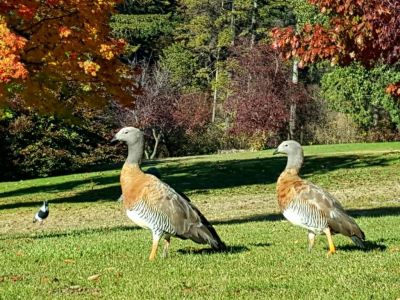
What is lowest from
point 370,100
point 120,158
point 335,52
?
point 120,158

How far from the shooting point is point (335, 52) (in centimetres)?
1194

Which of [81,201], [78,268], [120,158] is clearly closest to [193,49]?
[120,158]

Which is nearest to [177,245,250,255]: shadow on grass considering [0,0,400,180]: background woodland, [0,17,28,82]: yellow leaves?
[0,0,400,180]: background woodland

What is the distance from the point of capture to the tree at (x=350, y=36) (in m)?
10.5

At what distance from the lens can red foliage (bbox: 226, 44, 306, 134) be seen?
53.2 meters

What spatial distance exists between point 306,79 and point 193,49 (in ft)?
33.5

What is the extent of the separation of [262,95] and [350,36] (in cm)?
4226

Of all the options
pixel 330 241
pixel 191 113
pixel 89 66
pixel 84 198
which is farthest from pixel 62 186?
pixel 330 241

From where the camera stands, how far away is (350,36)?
11.4m

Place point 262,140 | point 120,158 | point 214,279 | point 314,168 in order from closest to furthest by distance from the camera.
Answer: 1. point 214,279
2. point 314,168
3. point 120,158
4. point 262,140

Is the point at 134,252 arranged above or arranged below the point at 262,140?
above

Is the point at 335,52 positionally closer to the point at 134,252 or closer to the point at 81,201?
the point at 134,252

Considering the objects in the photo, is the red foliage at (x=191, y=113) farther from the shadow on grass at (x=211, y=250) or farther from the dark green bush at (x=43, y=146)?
the shadow on grass at (x=211, y=250)

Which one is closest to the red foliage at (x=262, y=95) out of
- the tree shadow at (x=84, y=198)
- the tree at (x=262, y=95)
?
the tree at (x=262, y=95)
